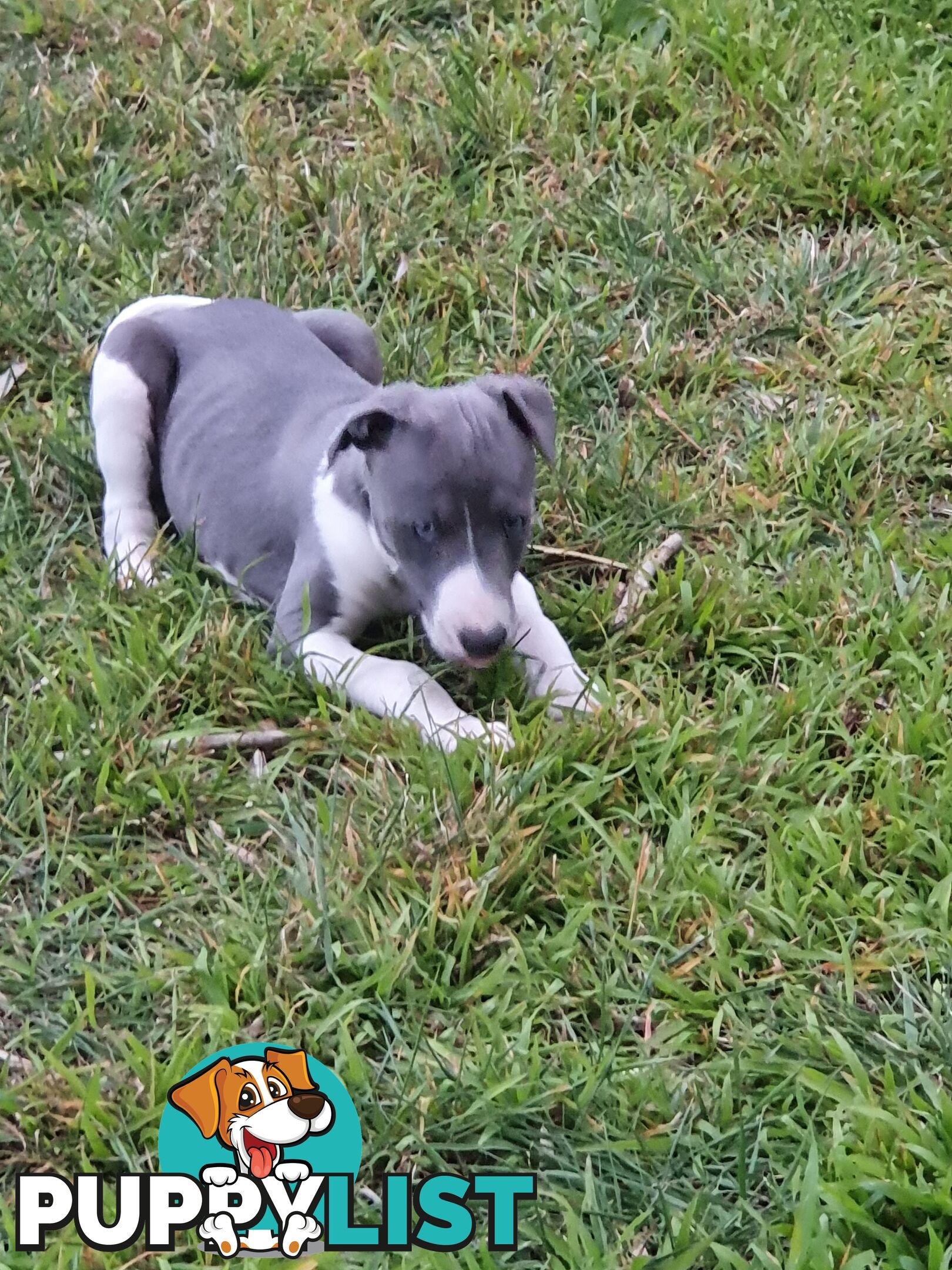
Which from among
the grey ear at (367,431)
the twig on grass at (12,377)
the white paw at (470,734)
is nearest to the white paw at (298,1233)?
the white paw at (470,734)

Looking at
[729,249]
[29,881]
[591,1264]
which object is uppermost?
[729,249]

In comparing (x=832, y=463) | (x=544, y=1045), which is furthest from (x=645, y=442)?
(x=544, y=1045)

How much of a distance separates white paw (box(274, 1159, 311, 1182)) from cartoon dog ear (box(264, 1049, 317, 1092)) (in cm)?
15

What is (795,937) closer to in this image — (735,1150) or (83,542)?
(735,1150)

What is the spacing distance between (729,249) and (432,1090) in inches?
151

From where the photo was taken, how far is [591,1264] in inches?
101

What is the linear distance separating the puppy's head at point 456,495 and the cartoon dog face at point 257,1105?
3.65 ft

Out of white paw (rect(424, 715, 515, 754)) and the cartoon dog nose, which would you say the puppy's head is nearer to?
white paw (rect(424, 715, 515, 754))

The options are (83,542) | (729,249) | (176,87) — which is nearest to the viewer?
(83,542)

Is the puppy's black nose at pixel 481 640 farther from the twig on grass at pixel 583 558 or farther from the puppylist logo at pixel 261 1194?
the puppylist logo at pixel 261 1194

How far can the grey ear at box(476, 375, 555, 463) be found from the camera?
3.66m

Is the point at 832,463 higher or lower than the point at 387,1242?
higher

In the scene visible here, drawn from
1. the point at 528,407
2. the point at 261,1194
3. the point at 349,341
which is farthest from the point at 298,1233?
the point at 349,341

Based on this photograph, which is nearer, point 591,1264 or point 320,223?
point 591,1264
